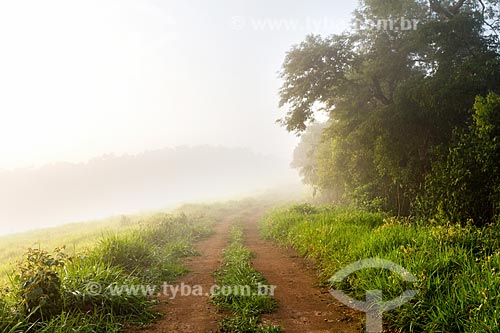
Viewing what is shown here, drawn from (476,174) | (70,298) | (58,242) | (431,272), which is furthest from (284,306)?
(58,242)

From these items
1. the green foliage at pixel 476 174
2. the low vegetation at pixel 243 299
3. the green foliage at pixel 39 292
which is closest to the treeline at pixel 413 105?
the green foliage at pixel 476 174

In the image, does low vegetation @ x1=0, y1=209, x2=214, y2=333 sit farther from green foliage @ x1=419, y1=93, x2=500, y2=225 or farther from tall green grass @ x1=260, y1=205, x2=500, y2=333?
green foliage @ x1=419, y1=93, x2=500, y2=225

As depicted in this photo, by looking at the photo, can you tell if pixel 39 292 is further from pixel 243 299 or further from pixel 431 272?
pixel 431 272

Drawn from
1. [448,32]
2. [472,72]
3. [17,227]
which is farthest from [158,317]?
[17,227]

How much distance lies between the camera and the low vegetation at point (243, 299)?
546 cm

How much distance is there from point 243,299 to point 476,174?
8952 mm

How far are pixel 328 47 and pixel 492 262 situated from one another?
1660 centimetres

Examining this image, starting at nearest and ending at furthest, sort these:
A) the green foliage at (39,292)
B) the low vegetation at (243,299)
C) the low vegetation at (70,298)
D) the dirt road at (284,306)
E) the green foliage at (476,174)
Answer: the low vegetation at (70,298), the green foliage at (39,292), the low vegetation at (243,299), the dirt road at (284,306), the green foliage at (476,174)

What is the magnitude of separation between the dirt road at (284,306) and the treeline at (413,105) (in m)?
6.18

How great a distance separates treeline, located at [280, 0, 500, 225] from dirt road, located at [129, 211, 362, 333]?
20.3 ft

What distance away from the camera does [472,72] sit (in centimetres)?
1345

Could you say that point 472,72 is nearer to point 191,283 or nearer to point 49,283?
point 191,283

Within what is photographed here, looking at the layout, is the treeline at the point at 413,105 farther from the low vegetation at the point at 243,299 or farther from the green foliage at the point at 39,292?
the green foliage at the point at 39,292

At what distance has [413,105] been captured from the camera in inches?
553
